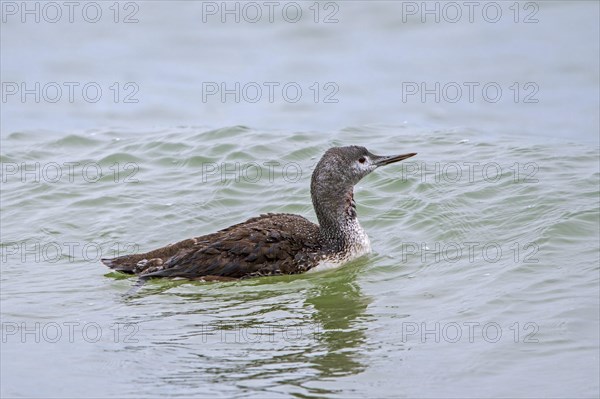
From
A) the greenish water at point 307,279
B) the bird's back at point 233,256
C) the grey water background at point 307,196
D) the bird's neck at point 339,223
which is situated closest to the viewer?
the greenish water at point 307,279

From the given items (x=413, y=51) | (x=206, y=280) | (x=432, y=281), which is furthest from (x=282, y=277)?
(x=413, y=51)

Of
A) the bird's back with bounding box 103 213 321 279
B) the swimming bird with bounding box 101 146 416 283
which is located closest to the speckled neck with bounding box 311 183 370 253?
the swimming bird with bounding box 101 146 416 283

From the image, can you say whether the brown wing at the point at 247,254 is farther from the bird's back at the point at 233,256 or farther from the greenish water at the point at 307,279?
the greenish water at the point at 307,279

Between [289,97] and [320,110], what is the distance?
89 centimetres

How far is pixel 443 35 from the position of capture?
63.3ft

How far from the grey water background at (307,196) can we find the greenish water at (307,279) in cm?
3

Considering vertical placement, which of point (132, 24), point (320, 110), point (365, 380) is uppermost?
point (132, 24)

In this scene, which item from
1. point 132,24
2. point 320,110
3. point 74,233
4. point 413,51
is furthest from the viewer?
point 132,24

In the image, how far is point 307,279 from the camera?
10703 millimetres

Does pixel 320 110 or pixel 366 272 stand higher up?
pixel 320 110

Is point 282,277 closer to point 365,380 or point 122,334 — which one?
point 122,334

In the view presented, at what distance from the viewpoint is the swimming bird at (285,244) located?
10.6m

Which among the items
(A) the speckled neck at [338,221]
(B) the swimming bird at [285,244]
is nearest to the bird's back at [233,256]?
(B) the swimming bird at [285,244]

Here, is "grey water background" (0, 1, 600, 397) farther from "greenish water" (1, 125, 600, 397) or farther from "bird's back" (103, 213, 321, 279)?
"bird's back" (103, 213, 321, 279)
